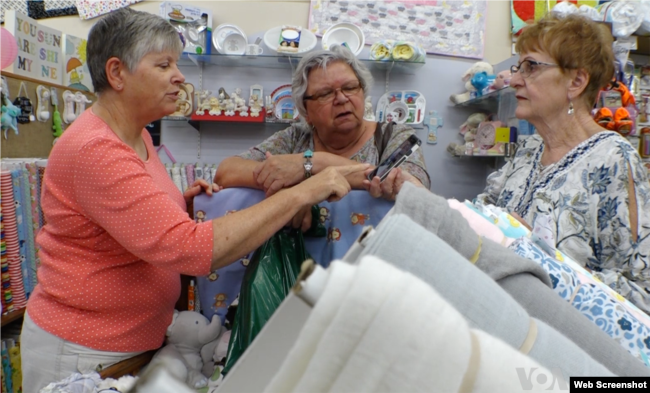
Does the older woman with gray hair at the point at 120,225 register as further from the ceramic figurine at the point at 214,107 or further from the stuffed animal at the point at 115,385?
the ceramic figurine at the point at 214,107

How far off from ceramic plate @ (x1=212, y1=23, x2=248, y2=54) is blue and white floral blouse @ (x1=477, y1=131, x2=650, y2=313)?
2.22 meters

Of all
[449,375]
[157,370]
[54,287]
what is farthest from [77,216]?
[449,375]

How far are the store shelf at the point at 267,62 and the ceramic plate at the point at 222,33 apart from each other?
7cm

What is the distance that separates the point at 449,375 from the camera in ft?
1.02

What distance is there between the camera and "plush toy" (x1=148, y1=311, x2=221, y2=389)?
1069 millimetres

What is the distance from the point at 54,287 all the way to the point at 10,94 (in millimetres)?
1542

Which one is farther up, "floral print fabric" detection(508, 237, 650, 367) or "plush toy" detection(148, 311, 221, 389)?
"floral print fabric" detection(508, 237, 650, 367)

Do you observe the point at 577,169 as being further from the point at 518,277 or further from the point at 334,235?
the point at 518,277

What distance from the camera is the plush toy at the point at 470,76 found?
2.79 m

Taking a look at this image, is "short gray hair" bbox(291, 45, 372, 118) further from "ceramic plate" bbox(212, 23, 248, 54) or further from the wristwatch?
"ceramic plate" bbox(212, 23, 248, 54)

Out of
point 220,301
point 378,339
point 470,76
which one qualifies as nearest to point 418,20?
point 470,76

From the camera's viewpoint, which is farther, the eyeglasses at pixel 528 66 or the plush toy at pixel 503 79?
the plush toy at pixel 503 79

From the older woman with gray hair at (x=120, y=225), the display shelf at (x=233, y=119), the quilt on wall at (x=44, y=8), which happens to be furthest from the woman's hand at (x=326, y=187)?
the quilt on wall at (x=44, y=8)

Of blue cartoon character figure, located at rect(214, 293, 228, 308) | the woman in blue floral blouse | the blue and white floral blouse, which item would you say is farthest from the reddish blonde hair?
blue cartoon character figure, located at rect(214, 293, 228, 308)
